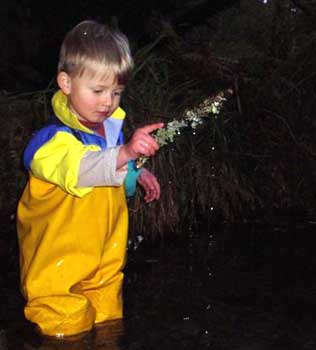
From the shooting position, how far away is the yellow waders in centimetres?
302

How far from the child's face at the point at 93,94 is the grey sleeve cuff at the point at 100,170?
0.29 metres

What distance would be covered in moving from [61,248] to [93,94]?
2.09 ft

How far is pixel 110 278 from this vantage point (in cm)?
320

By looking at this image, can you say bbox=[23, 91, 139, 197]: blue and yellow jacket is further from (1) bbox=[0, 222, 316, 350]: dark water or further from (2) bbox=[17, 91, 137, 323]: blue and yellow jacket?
(1) bbox=[0, 222, 316, 350]: dark water

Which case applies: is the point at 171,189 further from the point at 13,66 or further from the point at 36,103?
the point at 13,66

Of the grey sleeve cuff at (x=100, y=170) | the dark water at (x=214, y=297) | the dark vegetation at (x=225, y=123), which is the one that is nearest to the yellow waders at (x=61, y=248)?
the dark water at (x=214, y=297)

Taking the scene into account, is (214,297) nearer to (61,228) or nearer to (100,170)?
(61,228)

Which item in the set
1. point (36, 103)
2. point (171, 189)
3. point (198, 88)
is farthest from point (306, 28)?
point (36, 103)

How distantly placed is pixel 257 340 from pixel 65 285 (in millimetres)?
845

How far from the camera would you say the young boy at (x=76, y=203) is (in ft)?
9.53

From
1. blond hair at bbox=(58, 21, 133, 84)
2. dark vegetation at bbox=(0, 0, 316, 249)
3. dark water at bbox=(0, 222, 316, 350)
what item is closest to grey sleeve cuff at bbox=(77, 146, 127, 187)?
blond hair at bbox=(58, 21, 133, 84)

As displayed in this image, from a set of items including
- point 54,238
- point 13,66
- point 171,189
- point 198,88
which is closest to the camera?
point 54,238

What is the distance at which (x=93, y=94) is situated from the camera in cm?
294

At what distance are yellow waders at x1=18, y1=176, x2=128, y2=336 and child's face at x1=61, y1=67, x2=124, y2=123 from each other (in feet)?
1.06
